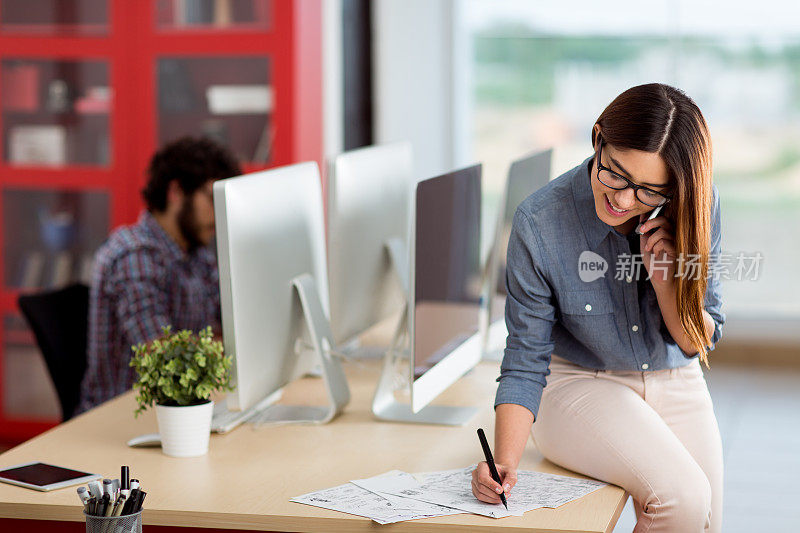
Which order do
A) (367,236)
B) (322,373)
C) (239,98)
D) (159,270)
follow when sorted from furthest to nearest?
1. (239,98)
2. (159,270)
3. (367,236)
4. (322,373)

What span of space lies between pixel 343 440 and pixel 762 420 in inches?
112

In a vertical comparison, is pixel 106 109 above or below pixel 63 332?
above

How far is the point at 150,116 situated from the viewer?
4117 mm

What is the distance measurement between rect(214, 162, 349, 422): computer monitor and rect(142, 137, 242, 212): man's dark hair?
575 mm

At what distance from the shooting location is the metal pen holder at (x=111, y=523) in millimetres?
1531

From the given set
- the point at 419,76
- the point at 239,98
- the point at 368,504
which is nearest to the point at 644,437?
the point at 368,504

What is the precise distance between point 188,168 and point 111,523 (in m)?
1.46

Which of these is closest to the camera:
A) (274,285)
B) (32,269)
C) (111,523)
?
(111,523)

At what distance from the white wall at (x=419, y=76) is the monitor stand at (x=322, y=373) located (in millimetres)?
2937

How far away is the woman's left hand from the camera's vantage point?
1.80 m

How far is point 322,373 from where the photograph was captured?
7.33ft

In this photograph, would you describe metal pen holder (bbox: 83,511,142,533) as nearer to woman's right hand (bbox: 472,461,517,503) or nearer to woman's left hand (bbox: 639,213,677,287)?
woman's right hand (bbox: 472,461,517,503)

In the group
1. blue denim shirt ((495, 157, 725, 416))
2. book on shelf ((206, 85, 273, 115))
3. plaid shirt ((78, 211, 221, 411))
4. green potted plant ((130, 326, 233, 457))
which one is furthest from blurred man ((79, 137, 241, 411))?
book on shelf ((206, 85, 273, 115))

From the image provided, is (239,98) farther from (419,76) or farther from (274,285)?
(274,285)
